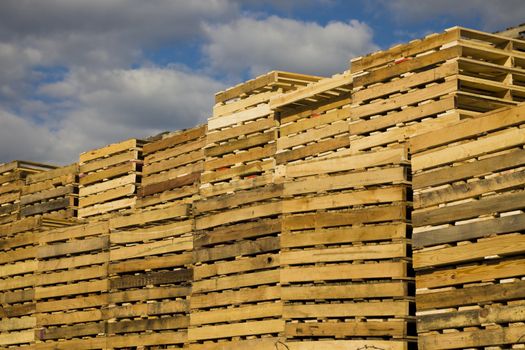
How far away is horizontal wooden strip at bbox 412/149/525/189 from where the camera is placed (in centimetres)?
942

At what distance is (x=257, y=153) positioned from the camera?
13586 mm

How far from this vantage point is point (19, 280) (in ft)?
54.2

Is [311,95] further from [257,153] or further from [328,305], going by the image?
[328,305]

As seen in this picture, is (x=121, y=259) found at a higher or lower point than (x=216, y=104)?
lower

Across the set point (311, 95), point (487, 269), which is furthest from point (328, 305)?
point (311, 95)

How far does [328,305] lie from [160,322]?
3.47m

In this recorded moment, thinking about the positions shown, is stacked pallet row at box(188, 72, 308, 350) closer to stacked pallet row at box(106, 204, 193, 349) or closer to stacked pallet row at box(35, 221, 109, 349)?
stacked pallet row at box(106, 204, 193, 349)

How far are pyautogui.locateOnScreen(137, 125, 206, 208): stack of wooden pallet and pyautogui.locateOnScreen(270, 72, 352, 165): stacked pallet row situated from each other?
1946 millimetres

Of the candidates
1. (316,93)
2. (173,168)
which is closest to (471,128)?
(316,93)

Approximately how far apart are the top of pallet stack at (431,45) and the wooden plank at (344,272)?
103 inches

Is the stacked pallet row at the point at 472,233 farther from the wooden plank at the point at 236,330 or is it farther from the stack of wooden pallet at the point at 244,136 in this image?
the stack of wooden pallet at the point at 244,136

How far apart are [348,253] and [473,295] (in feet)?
5.88

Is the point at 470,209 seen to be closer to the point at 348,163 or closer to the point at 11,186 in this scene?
the point at 348,163

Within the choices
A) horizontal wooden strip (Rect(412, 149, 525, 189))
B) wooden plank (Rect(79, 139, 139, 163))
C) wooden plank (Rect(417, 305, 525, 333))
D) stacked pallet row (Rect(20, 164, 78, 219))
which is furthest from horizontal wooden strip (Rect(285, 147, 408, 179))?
stacked pallet row (Rect(20, 164, 78, 219))
